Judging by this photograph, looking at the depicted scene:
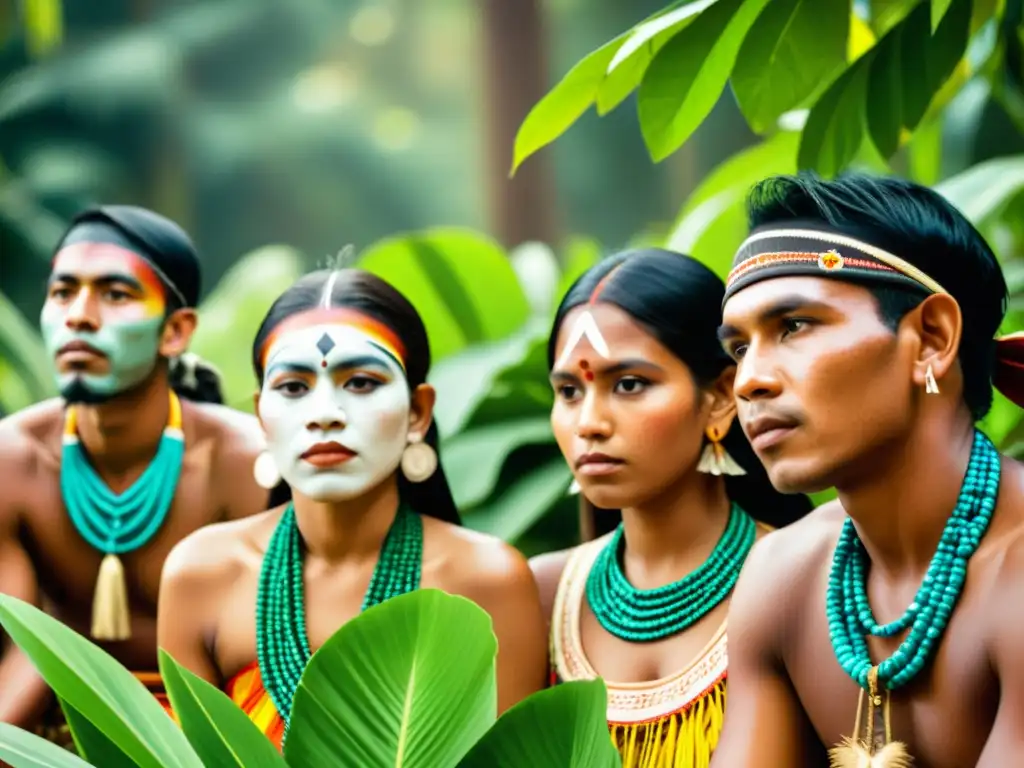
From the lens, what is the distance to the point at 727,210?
361cm

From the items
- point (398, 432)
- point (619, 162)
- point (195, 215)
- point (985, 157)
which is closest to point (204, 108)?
point (195, 215)

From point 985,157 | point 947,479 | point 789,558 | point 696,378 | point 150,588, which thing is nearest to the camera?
point 947,479

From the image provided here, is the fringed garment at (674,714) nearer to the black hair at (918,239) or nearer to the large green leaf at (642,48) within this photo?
the black hair at (918,239)

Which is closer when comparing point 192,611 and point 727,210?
point 192,611

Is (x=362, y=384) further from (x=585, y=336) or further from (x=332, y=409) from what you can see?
(x=585, y=336)

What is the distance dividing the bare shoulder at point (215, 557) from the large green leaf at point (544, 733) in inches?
27.7

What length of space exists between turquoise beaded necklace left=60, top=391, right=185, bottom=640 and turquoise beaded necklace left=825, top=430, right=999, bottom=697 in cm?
135

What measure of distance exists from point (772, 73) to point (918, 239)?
0.64 m

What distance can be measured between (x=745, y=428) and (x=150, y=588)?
4.38 ft

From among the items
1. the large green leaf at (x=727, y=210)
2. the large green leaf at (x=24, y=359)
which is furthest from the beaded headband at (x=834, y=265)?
the large green leaf at (x=24, y=359)

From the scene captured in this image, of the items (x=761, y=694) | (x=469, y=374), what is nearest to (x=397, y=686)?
(x=761, y=694)

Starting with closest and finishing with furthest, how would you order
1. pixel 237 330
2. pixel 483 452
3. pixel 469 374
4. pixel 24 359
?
pixel 483 452
pixel 469 374
pixel 24 359
pixel 237 330

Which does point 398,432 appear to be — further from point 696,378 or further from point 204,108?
point 204,108

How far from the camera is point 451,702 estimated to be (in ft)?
5.72
